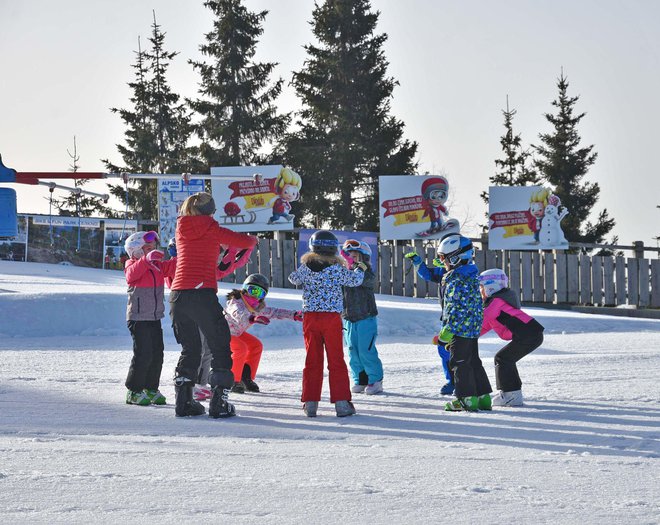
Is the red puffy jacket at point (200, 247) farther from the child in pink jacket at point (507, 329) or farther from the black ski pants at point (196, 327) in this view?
the child in pink jacket at point (507, 329)

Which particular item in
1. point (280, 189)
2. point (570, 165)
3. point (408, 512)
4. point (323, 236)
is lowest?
point (408, 512)

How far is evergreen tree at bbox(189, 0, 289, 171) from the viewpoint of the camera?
3459cm

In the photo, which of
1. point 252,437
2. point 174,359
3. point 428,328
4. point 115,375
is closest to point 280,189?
point 428,328

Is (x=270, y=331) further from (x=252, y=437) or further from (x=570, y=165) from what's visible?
(x=570, y=165)

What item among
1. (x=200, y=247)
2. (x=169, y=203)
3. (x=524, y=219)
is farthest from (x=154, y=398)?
(x=524, y=219)

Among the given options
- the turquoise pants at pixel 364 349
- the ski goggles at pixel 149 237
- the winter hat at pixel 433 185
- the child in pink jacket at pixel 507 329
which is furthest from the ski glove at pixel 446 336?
the winter hat at pixel 433 185

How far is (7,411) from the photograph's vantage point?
7.25 metres

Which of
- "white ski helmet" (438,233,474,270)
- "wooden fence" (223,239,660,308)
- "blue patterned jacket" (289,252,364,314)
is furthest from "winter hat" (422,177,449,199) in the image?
"blue patterned jacket" (289,252,364,314)

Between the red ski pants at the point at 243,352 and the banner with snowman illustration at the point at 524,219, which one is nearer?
the red ski pants at the point at 243,352

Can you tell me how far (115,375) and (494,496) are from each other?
5.96 m

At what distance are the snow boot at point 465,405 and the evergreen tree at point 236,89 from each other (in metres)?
27.4

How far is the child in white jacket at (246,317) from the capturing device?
847cm

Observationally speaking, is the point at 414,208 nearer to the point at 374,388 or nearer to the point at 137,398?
the point at 374,388

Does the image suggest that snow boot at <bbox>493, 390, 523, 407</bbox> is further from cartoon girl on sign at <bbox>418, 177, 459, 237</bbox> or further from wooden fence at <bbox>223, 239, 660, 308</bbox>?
cartoon girl on sign at <bbox>418, 177, 459, 237</bbox>
